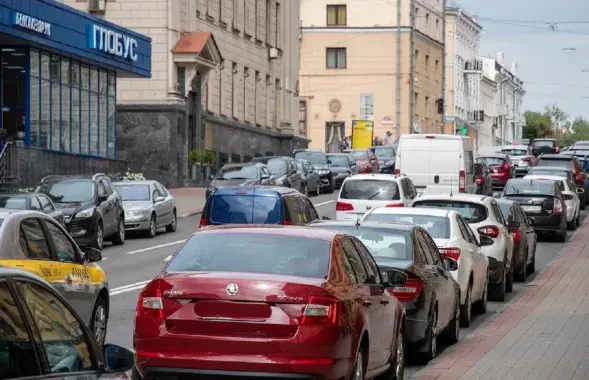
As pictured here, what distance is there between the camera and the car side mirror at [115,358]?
250 inches

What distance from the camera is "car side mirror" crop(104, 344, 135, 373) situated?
635 centimetres

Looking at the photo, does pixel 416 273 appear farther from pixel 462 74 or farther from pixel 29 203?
pixel 462 74

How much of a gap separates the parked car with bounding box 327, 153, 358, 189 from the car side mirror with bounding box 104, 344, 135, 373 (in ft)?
165

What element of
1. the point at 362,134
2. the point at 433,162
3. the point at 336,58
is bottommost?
the point at 433,162

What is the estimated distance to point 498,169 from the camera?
5525cm

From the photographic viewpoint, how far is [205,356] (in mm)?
9859

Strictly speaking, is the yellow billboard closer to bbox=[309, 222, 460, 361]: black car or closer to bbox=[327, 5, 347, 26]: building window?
bbox=[327, 5, 347, 26]: building window

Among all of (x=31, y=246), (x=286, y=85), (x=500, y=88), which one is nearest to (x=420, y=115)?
(x=286, y=85)

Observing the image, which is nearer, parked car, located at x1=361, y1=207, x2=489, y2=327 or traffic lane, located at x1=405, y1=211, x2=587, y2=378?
traffic lane, located at x1=405, y1=211, x2=587, y2=378

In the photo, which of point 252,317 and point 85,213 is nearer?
point 252,317

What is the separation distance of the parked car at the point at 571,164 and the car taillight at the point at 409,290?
3456cm

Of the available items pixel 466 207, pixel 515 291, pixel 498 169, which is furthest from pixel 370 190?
pixel 498 169

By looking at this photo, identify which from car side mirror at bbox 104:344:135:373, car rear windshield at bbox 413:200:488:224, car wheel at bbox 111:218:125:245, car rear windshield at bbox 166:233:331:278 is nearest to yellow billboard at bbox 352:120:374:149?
car wheel at bbox 111:218:125:245

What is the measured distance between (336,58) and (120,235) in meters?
66.6
